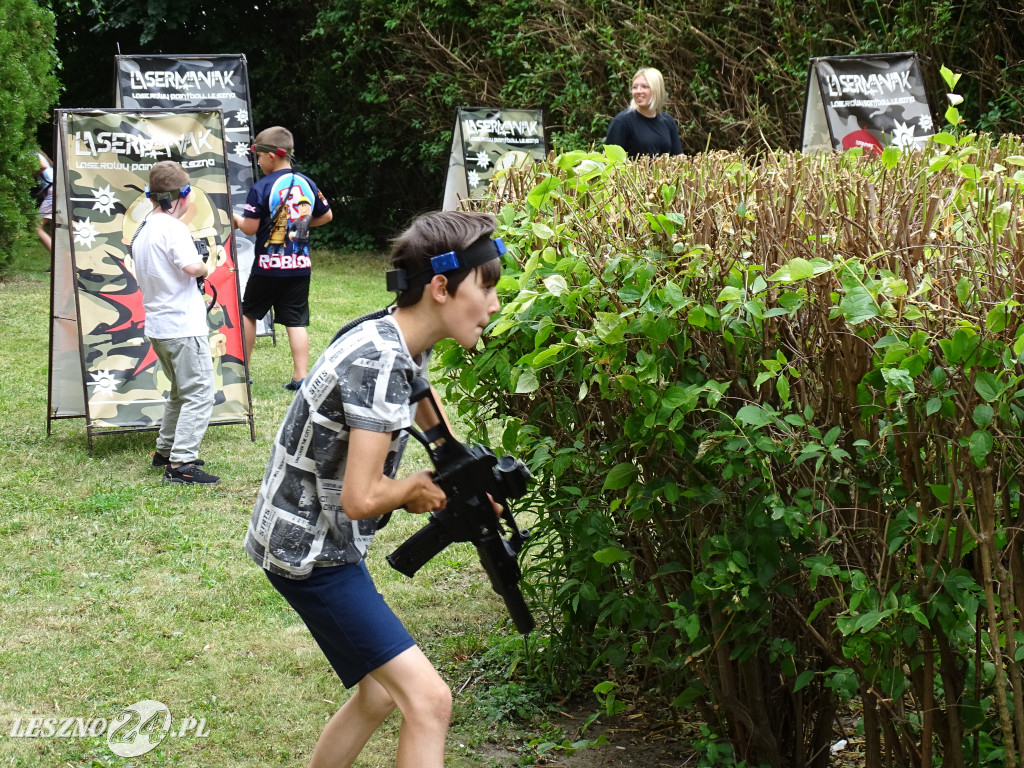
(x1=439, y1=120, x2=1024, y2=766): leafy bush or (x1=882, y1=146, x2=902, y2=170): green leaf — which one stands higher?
(x1=882, y1=146, x2=902, y2=170): green leaf

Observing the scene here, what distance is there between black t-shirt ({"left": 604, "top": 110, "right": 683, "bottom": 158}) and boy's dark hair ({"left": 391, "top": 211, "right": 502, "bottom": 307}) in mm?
5994

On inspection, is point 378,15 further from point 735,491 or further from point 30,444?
point 735,491

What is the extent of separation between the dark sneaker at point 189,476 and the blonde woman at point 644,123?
4167 mm

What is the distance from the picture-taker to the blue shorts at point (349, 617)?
103 inches

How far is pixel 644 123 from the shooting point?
8562mm

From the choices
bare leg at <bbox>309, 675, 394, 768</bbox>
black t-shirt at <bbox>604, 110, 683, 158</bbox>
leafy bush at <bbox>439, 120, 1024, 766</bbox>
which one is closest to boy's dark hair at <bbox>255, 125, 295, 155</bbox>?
black t-shirt at <bbox>604, 110, 683, 158</bbox>

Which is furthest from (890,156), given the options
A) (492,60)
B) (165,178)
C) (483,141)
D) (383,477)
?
(492,60)

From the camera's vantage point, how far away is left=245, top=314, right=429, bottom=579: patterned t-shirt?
2443 millimetres

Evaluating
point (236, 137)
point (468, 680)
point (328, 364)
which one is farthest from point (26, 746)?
point (236, 137)

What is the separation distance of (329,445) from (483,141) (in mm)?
10293

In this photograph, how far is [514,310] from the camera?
2.78 m

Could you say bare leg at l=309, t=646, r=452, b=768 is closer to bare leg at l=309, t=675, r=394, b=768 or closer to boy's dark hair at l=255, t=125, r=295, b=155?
bare leg at l=309, t=675, r=394, b=768

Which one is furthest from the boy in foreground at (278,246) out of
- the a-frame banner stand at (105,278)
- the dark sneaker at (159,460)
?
the dark sneaker at (159,460)

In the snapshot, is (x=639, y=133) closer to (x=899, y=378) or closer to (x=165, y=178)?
(x=165, y=178)
